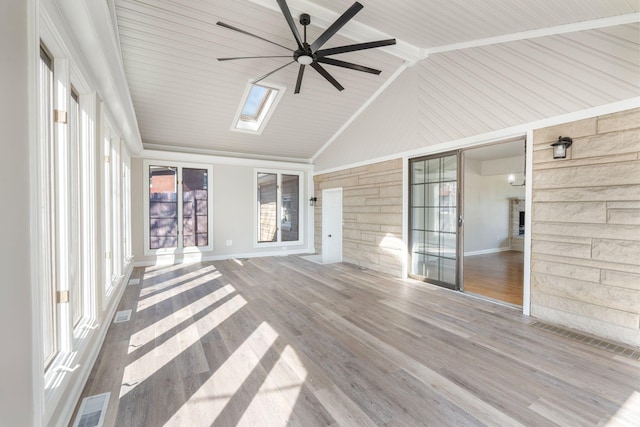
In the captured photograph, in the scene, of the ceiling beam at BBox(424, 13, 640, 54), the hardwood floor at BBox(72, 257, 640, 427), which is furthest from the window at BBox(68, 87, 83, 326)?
the ceiling beam at BBox(424, 13, 640, 54)

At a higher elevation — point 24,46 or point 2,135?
point 24,46

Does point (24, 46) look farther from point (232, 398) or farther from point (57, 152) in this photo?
point (232, 398)

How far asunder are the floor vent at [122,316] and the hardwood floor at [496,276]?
4703 mm

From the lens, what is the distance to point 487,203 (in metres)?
8.12

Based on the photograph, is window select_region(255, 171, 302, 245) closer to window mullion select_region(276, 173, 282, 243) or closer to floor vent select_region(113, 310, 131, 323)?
window mullion select_region(276, 173, 282, 243)

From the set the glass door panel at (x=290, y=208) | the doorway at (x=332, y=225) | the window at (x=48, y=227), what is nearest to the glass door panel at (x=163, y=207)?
the glass door panel at (x=290, y=208)

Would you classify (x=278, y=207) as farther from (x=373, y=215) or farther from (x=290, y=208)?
(x=373, y=215)

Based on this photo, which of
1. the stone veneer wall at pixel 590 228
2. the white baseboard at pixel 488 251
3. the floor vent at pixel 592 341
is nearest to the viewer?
the floor vent at pixel 592 341

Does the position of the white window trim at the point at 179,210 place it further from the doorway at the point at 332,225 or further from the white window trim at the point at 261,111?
Result: the doorway at the point at 332,225

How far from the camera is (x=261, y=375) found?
Result: 2.22 metres

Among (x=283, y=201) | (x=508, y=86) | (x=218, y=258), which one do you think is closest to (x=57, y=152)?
(x=508, y=86)

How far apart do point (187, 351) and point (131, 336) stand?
76 cm

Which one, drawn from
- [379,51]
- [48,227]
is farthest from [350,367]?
[379,51]

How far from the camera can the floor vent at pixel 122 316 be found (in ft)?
10.7
